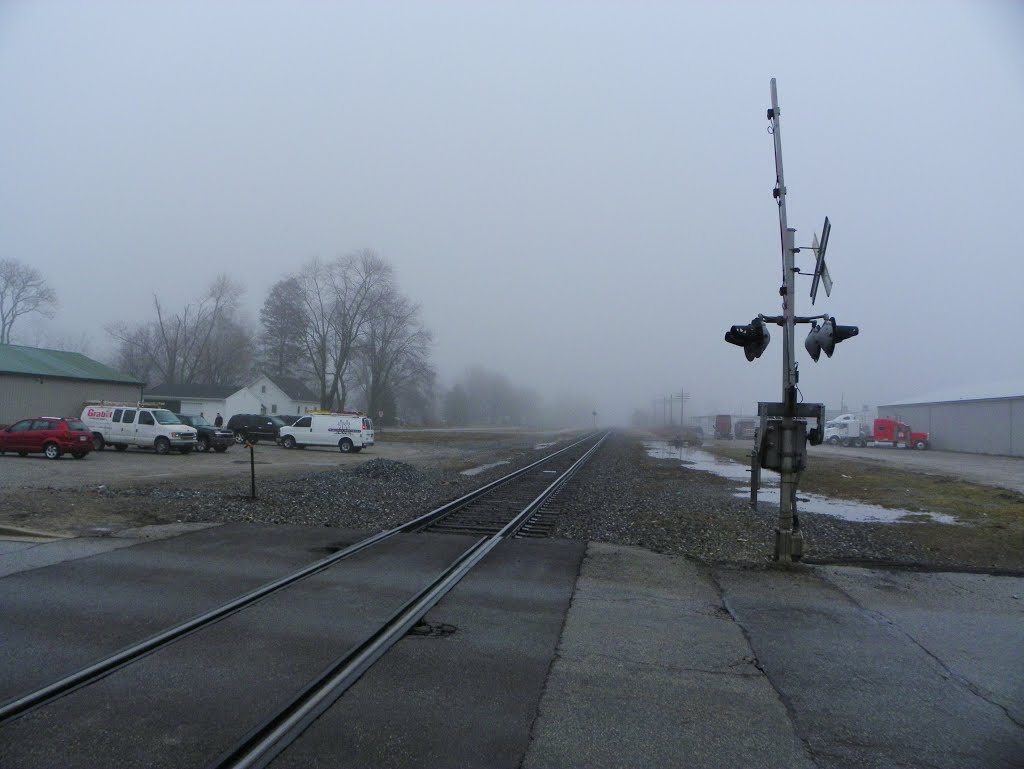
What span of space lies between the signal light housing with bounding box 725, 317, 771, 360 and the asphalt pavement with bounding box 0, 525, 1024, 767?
2800 millimetres

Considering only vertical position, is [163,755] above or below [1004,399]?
below

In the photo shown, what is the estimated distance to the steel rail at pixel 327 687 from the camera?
382 centimetres

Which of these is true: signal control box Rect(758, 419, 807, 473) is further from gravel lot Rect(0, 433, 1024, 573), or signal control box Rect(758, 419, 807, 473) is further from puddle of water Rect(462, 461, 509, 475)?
puddle of water Rect(462, 461, 509, 475)

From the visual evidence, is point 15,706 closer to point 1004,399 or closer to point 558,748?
point 558,748

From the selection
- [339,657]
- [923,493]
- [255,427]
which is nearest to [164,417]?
[255,427]

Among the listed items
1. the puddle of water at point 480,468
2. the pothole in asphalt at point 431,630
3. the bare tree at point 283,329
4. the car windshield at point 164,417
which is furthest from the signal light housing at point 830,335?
the bare tree at point 283,329

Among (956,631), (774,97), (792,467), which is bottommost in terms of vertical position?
(956,631)

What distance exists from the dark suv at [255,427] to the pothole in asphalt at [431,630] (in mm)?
36343

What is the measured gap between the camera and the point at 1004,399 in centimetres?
4984

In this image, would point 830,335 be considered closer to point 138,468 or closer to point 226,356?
point 138,468

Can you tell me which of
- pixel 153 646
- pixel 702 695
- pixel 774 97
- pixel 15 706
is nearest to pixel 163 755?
pixel 15 706

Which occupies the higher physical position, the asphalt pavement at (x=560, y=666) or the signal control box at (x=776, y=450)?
the signal control box at (x=776, y=450)

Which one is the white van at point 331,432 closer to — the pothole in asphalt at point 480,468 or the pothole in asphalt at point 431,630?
the pothole in asphalt at point 480,468

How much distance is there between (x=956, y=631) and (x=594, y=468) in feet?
75.9
